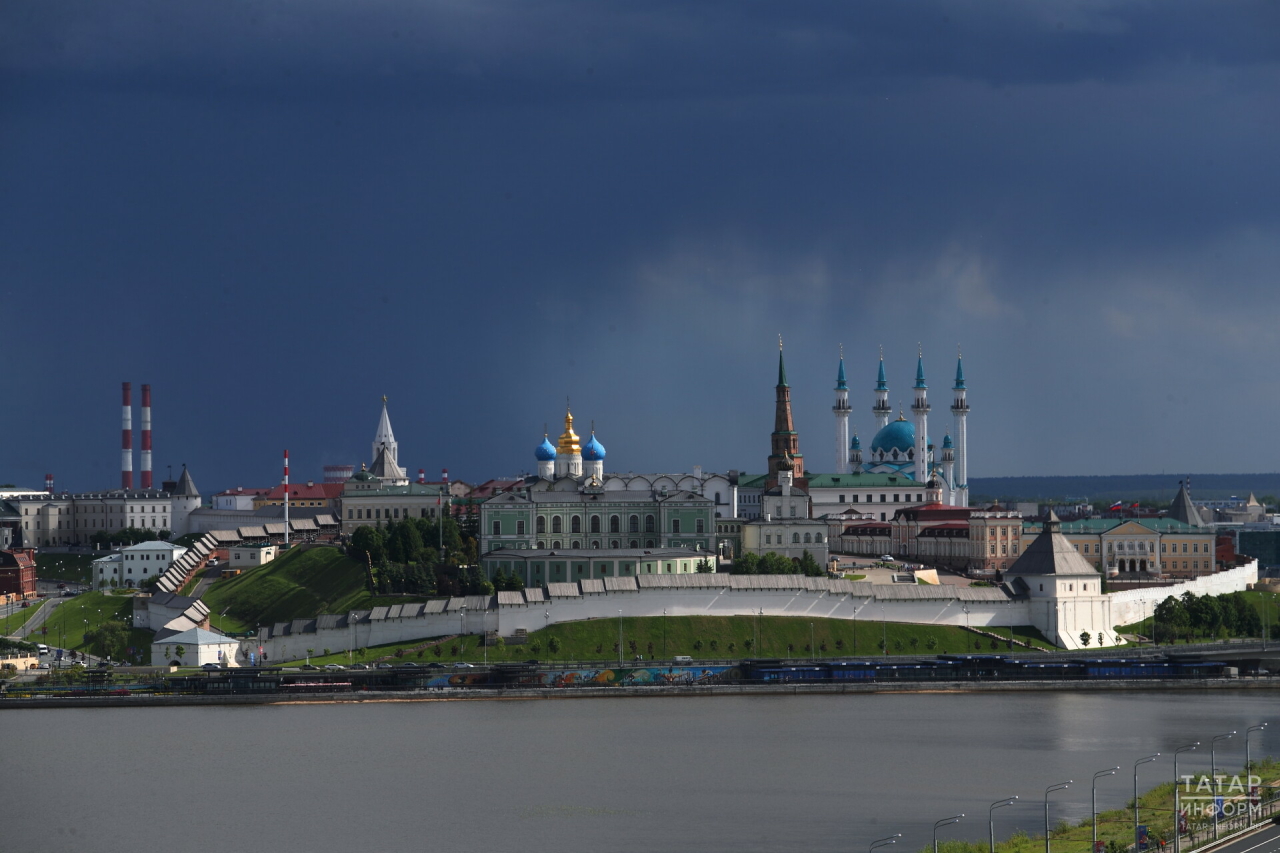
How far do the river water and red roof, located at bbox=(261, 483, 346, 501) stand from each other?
63765 millimetres

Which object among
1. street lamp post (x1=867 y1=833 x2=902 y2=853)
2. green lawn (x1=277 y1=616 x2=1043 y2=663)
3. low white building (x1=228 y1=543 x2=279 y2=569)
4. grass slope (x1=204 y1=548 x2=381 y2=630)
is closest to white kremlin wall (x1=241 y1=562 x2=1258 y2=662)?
green lawn (x1=277 y1=616 x2=1043 y2=663)

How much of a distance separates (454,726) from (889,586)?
929 inches

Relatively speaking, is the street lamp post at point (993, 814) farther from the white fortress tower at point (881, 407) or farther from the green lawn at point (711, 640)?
the white fortress tower at point (881, 407)

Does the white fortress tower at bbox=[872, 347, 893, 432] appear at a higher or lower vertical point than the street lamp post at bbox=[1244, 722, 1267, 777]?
higher

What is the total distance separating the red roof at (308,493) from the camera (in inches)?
4786

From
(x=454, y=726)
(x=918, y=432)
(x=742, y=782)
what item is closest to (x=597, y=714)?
(x=454, y=726)

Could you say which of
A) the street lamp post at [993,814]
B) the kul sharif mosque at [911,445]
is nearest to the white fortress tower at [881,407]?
the kul sharif mosque at [911,445]

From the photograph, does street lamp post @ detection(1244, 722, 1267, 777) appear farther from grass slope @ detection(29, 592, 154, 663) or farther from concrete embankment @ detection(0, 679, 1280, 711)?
grass slope @ detection(29, 592, 154, 663)

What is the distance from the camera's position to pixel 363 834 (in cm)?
3788

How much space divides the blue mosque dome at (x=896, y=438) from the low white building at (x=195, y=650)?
5764 cm

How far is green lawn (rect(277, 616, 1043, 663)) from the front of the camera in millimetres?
64875

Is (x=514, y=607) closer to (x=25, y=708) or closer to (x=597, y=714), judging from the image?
(x=597, y=714)

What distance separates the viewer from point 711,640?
66.2 m

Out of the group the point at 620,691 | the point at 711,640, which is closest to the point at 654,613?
the point at 711,640
